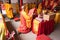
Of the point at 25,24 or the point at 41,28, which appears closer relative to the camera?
the point at 41,28

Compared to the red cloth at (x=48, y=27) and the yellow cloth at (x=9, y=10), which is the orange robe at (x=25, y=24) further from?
the yellow cloth at (x=9, y=10)

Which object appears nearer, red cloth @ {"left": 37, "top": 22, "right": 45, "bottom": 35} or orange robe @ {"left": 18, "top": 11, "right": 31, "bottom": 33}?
red cloth @ {"left": 37, "top": 22, "right": 45, "bottom": 35}

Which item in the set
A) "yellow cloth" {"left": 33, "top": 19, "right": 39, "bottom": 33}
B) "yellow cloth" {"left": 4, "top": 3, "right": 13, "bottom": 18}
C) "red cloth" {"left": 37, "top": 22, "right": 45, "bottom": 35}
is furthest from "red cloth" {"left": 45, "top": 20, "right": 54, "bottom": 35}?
"yellow cloth" {"left": 4, "top": 3, "right": 13, "bottom": 18}

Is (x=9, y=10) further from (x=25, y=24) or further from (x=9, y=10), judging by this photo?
(x=25, y=24)

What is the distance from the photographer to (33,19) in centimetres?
242

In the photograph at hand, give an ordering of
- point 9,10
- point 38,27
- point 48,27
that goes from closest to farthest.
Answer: point 38,27
point 48,27
point 9,10

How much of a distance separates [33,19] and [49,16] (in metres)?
0.36

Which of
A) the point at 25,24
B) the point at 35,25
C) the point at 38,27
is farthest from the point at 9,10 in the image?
the point at 38,27

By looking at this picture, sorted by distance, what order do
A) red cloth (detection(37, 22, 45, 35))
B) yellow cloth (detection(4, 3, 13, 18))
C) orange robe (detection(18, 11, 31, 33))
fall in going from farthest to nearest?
yellow cloth (detection(4, 3, 13, 18)) < orange robe (detection(18, 11, 31, 33)) < red cloth (detection(37, 22, 45, 35))

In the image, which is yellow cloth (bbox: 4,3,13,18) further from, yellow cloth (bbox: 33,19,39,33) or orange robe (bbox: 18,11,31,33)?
yellow cloth (bbox: 33,19,39,33)

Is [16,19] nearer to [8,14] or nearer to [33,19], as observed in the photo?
[8,14]

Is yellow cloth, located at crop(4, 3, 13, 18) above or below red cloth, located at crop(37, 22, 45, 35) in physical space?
above

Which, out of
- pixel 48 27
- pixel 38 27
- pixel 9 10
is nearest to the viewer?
pixel 38 27

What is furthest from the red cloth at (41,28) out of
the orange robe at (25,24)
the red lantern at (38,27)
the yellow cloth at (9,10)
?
the yellow cloth at (9,10)
